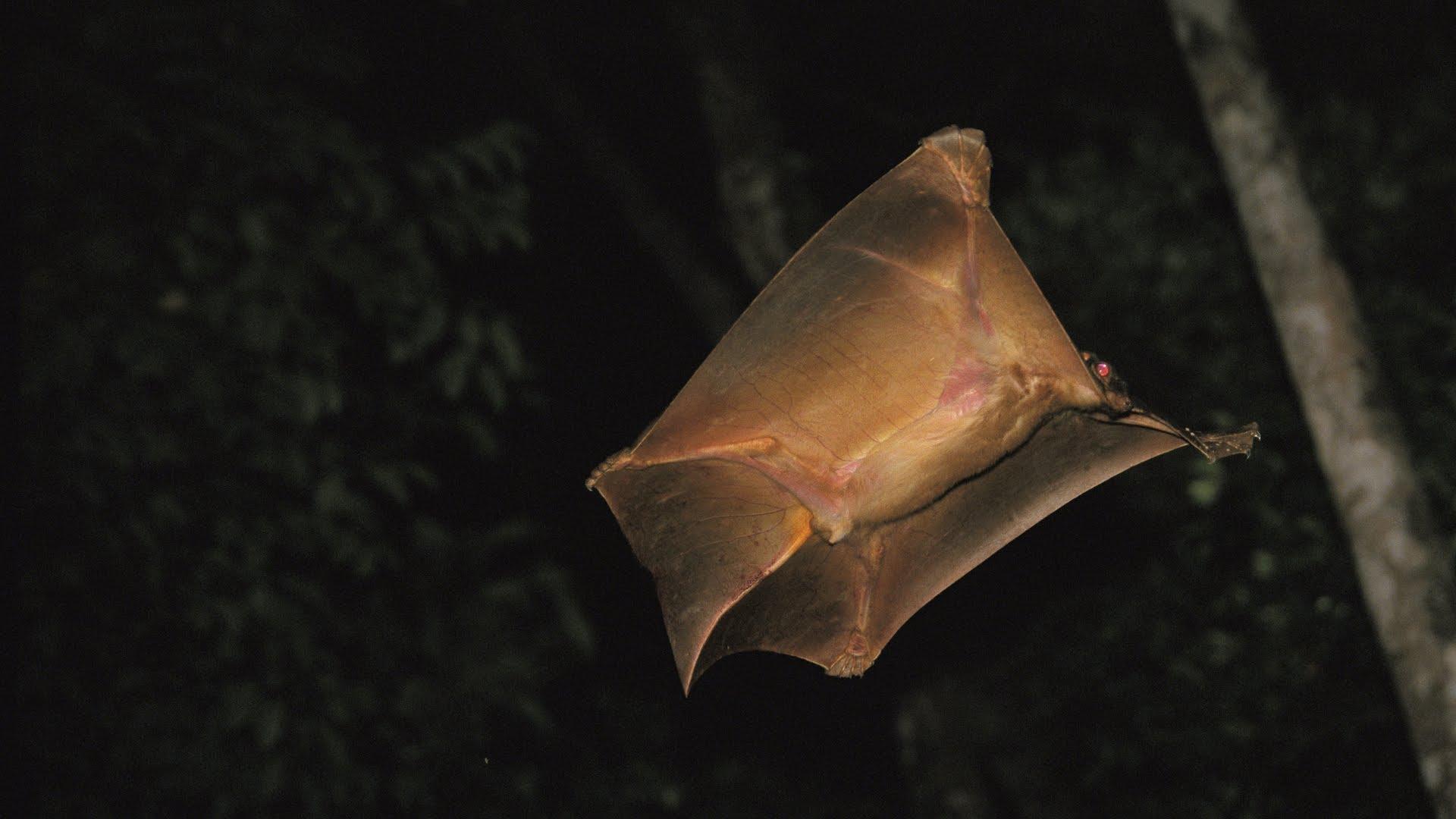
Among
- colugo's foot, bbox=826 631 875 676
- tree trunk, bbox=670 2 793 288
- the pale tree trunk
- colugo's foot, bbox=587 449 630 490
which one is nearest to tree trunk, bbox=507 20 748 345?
tree trunk, bbox=670 2 793 288

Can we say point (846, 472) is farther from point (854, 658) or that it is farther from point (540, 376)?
point (540, 376)

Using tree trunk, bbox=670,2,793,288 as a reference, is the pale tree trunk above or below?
below

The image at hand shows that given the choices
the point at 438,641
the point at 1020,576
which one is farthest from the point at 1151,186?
the point at 438,641

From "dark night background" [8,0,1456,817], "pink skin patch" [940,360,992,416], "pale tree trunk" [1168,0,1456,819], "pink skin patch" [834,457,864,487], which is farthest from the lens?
"dark night background" [8,0,1456,817]

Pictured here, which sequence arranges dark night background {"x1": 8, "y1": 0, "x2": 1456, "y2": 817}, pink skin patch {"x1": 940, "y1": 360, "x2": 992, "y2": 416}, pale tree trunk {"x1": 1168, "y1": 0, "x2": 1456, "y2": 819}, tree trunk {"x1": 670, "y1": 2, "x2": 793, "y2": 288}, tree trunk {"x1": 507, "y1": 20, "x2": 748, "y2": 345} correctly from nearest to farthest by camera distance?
pink skin patch {"x1": 940, "y1": 360, "x2": 992, "y2": 416}, pale tree trunk {"x1": 1168, "y1": 0, "x2": 1456, "y2": 819}, dark night background {"x1": 8, "y1": 0, "x2": 1456, "y2": 817}, tree trunk {"x1": 670, "y1": 2, "x2": 793, "y2": 288}, tree trunk {"x1": 507, "y1": 20, "x2": 748, "y2": 345}

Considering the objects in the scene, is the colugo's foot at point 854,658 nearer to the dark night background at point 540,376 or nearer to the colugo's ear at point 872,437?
the colugo's ear at point 872,437

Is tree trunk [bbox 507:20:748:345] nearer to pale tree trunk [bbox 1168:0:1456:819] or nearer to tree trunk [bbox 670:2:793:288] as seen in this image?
tree trunk [bbox 670:2:793:288]

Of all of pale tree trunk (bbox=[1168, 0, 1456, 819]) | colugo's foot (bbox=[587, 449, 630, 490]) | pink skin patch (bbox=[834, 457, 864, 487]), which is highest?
colugo's foot (bbox=[587, 449, 630, 490])

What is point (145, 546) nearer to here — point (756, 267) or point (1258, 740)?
point (756, 267)
